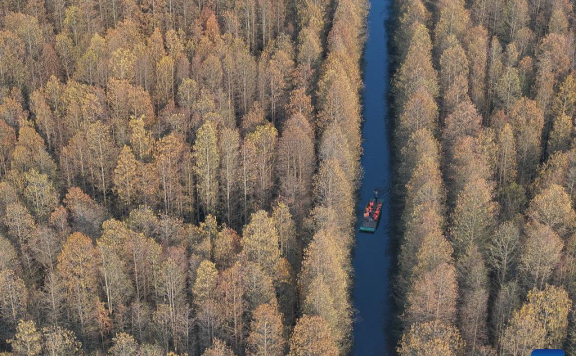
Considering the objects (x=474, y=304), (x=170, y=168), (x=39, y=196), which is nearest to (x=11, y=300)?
→ (x=39, y=196)

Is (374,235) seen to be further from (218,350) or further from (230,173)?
(218,350)

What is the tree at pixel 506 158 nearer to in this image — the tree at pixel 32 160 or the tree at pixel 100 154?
the tree at pixel 100 154

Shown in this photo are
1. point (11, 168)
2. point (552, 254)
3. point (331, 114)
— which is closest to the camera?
point (552, 254)

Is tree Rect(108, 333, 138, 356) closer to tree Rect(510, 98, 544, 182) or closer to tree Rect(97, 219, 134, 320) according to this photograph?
tree Rect(97, 219, 134, 320)

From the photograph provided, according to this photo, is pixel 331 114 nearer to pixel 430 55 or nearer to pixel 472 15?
pixel 430 55

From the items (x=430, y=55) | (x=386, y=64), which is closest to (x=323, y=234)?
(x=430, y=55)

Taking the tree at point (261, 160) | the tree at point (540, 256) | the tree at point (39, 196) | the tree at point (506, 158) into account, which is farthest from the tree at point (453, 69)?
the tree at point (39, 196)

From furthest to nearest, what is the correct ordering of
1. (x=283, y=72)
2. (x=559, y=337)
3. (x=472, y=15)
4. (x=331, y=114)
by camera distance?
(x=472, y=15) → (x=283, y=72) → (x=331, y=114) → (x=559, y=337)
